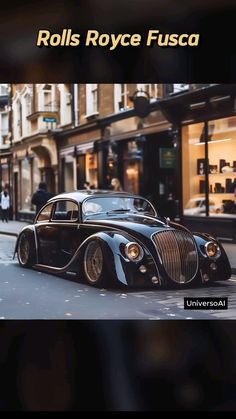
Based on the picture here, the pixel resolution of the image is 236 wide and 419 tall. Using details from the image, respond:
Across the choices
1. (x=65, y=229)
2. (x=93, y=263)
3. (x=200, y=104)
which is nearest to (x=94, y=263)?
(x=93, y=263)

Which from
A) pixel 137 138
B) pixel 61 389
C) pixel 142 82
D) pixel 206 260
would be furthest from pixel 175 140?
pixel 61 389

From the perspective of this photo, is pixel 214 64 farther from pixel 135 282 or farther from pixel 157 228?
pixel 135 282

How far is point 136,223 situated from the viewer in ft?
9.24

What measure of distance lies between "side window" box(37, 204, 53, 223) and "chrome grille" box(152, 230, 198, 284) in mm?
518

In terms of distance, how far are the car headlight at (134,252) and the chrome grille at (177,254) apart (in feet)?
0.26

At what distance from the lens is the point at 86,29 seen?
249 cm

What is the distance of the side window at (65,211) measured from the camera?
2.85m

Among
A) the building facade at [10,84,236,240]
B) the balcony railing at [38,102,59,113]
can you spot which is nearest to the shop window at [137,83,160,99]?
the building facade at [10,84,236,240]

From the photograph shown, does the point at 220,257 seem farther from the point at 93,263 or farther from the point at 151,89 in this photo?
the point at 151,89

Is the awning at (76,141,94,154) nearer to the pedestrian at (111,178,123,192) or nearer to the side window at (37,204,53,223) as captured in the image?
the pedestrian at (111,178,123,192)

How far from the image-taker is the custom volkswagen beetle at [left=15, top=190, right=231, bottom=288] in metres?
2.65

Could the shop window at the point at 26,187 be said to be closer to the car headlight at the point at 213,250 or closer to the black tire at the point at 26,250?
the black tire at the point at 26,250

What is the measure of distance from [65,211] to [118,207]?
0.25 metres

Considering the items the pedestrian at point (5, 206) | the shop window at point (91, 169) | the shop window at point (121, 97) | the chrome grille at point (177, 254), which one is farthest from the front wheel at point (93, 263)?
the shop window at point (121, 97)
